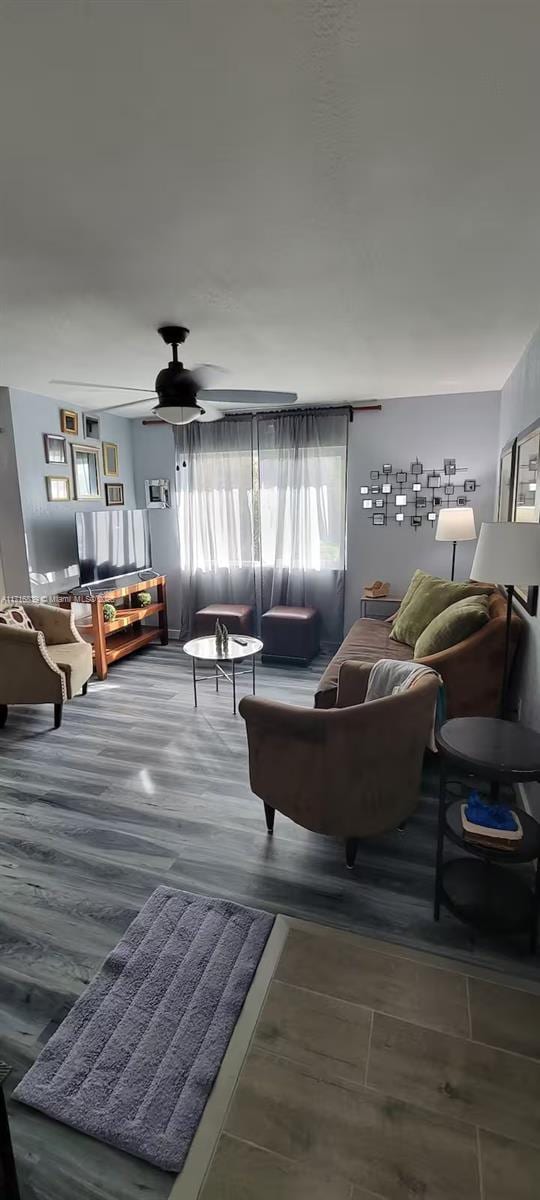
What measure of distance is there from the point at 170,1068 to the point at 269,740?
1.06 metres

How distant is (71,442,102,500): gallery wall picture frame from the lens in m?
4.89

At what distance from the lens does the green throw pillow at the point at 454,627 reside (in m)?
2.88

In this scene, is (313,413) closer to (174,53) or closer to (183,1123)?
(174,53)

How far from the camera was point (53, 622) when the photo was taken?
407 centimetres

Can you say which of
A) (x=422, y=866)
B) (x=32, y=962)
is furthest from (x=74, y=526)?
(x=422, y=866)

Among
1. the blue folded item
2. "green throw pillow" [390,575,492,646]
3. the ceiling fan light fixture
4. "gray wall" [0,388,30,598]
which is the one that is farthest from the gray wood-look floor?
the ceiling fan light fixture

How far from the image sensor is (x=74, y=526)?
4.87 meters

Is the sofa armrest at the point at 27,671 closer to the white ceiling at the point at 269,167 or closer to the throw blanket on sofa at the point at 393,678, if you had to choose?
the white ceiling at the point at 269,167

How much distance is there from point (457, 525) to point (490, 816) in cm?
288

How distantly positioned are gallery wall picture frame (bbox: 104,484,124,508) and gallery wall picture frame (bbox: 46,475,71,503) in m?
0.59

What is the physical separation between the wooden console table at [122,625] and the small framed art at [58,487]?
35.4 inches

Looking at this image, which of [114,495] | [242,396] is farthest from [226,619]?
[242,396]

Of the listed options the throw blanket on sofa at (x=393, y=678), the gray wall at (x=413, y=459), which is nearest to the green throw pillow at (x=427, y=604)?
the gray wall at (x=413, y=459)

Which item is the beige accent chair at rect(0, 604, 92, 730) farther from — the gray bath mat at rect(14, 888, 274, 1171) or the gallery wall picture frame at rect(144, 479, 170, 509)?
the gallery wall picture frame at rect(144, 479, 170, 509)
